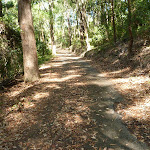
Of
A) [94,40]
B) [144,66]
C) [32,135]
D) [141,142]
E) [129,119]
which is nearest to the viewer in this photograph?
[141,142]

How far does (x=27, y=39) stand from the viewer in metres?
7.97

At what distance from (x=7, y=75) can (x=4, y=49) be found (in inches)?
64.8

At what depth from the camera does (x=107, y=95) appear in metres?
5.97

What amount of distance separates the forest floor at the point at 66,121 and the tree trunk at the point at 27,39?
1451 millimetres

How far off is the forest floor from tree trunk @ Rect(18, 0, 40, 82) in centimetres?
145

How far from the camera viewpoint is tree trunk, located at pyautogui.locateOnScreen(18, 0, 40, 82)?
7.87 m

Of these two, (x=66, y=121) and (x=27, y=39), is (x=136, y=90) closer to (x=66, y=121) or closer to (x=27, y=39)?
(x=66, y=121)

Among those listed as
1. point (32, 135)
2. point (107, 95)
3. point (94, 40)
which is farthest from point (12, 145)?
point (94, 40)

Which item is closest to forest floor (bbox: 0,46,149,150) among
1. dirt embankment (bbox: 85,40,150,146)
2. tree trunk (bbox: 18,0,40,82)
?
dirt embankment (bbox: 85,40,150,146)

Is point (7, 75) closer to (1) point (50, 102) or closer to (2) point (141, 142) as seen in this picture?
(1) point (50, 102)

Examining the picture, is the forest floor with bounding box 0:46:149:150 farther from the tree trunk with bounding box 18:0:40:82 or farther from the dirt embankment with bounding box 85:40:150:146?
the tree trunk with bounding box 18:0:40:82

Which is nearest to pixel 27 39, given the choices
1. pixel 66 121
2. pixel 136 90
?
pixel 66 121

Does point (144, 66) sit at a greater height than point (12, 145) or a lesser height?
greater

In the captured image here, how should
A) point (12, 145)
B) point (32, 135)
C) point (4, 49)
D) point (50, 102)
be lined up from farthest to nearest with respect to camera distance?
point (4, 49) → point (50, 102) → point (32, 135) → point (12, 145)
